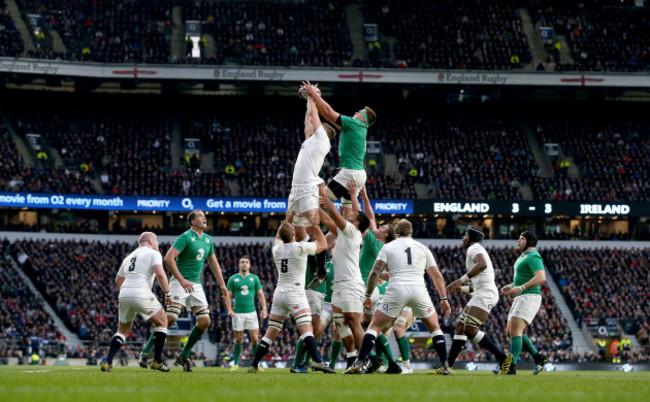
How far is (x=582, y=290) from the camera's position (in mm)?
45781

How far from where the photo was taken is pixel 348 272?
15.9 m

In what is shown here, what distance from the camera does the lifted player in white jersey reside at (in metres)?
16.8

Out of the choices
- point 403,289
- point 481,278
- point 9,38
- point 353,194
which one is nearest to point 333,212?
point 353,194

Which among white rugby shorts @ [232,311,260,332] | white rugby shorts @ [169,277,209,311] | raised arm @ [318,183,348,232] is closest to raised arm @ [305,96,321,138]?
raised arm @ [318,183,348,232]

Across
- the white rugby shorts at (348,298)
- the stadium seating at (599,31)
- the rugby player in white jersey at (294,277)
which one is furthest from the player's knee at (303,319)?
the stadium seating at (599,31)

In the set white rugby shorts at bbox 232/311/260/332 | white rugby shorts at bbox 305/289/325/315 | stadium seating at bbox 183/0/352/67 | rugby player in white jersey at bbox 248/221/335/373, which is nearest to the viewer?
rugby player in white jersey at bbox 248/221/335/373

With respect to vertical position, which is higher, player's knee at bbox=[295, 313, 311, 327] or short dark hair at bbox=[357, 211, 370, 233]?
short dark hair at bbox=[357, 211, 370, 233]

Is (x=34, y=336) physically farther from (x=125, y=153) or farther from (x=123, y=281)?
(x=123, y=281)

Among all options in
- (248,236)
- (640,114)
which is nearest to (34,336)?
(248,236)

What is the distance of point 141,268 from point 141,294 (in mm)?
510

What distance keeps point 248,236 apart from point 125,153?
8.92 m

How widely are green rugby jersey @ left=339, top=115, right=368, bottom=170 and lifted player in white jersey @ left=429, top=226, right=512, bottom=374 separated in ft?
8.55

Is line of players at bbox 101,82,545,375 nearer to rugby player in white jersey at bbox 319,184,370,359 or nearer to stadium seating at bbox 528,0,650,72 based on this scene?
rugby player in white jersey at bbox 319,184,370,359

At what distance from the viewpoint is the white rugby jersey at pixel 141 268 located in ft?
53.4
